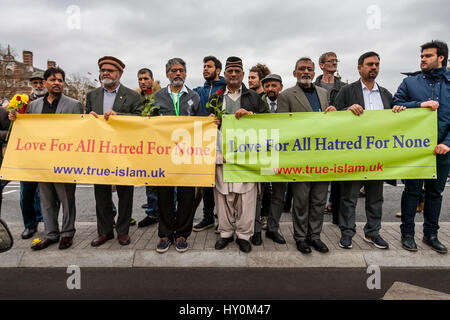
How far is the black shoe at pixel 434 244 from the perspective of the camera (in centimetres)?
353

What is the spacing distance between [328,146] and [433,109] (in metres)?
1.37

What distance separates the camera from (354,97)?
12.4 feet

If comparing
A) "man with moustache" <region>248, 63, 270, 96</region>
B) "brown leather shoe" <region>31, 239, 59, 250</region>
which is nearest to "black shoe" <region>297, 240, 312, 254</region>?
"man with moustache" <region>248, 63, 270, 96</region>

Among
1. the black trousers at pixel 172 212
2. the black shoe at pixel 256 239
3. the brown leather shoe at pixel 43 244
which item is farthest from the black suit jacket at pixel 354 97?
the brown leather shoe at pixel 43 244

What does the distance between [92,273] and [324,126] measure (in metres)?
3.37

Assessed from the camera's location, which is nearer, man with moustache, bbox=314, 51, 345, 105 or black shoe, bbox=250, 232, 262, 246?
black shoe, bbox=250, 232, 262, 246

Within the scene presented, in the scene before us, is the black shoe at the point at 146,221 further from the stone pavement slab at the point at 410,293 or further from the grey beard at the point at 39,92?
the stone pavement slab at the point at 410,293

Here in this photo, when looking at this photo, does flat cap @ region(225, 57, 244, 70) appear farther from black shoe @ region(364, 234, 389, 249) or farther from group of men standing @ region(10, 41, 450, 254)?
black shoe @ region(364, 234, 389, 249)

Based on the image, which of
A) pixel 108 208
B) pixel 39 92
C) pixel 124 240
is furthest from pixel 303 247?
pixel 39 92

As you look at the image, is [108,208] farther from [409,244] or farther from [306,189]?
[409,244]

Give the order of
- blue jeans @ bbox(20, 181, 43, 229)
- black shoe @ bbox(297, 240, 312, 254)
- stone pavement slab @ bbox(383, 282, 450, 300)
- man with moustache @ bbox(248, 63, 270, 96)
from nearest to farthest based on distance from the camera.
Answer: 1. stone pavement slab @ bbox(383, 282, 450, 300)
2. black shoe @ bbox(297, 240, 312, 254)
3. blue jeans @ bbox(20, 181, 43, 229)
4. man with moustache @ bbox(248, 63, 270, 96)

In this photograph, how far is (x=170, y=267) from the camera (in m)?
3.35

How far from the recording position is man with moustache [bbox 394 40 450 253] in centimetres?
355

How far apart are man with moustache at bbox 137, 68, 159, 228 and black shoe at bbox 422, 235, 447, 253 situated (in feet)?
13.2
